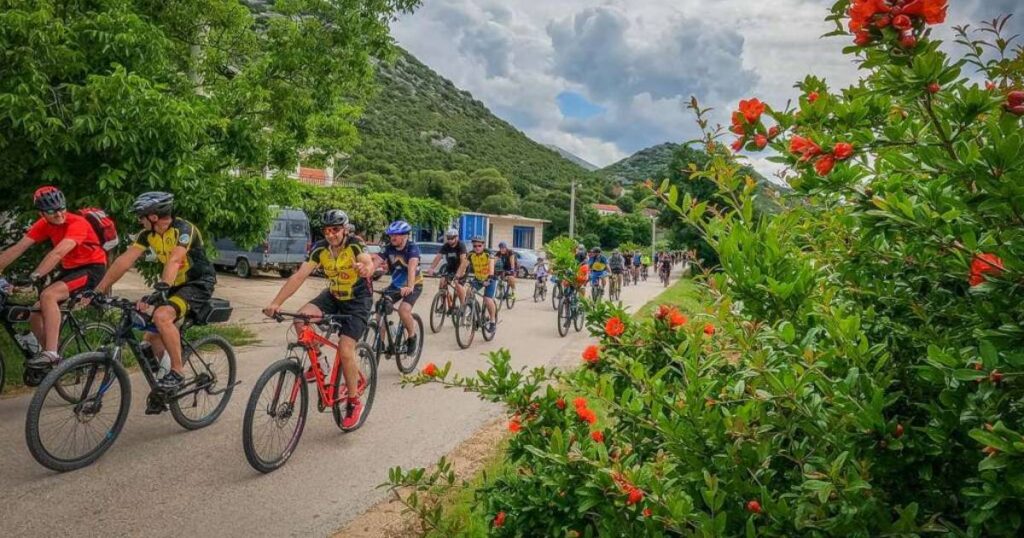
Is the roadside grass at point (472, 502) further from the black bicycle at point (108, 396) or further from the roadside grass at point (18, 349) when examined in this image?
Result: the roadside grass at point (18, 349)

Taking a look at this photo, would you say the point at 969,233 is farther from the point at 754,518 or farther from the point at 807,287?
the point at 754,518

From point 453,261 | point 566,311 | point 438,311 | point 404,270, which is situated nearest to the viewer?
point 404,270

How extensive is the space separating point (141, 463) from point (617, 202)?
363 feet

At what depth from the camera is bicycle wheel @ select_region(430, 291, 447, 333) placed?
36.9 ft

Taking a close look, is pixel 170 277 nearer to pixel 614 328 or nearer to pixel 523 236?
pixel 614 328

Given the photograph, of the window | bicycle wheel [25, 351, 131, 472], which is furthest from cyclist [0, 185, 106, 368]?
the window

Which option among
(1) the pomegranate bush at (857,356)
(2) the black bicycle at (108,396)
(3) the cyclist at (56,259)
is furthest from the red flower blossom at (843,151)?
(3) the cyclist at (56,259)

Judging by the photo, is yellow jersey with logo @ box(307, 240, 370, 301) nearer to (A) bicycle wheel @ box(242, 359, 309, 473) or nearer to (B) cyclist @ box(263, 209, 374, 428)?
(B) cyclist @ box(263, 209, 374, 428)

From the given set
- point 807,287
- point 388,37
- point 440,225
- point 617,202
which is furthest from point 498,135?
point 807,287

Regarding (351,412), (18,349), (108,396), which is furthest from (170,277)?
(18,349)

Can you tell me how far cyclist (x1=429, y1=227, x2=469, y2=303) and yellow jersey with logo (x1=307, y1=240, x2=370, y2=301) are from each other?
4.71m

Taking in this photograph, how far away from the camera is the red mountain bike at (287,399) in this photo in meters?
4.45

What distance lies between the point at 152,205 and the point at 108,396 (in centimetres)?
153

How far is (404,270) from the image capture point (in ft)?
28.7
